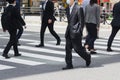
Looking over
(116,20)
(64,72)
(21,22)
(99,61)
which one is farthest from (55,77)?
(116,20)

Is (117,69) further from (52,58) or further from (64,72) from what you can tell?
(52,58)

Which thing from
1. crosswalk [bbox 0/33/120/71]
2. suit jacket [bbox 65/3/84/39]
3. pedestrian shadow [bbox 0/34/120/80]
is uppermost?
suit jacket [bbox 65/3/84/39]

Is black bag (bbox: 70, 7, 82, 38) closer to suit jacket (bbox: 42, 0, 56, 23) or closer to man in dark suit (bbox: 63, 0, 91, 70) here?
man in dark suit (bbox: 63, 0, 91, 70)

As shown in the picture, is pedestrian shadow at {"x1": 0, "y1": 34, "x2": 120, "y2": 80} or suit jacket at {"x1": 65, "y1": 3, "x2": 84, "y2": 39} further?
suit jacket at {"x1": 65, "y1": 3, "x2": 84, "y2": 39}

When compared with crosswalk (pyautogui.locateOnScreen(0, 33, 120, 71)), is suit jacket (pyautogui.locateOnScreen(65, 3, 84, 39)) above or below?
above

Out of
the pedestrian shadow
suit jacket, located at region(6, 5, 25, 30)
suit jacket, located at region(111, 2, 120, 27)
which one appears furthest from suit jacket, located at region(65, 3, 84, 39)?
suit jacket, located at region(111, 2, 120, 27)

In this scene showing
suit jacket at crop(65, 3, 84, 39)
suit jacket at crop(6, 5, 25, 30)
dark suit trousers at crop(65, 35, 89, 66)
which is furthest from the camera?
suit jacket at crop(6, 5, 25, 30)

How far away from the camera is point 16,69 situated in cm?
1118

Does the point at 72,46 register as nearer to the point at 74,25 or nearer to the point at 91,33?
the point at 74,25

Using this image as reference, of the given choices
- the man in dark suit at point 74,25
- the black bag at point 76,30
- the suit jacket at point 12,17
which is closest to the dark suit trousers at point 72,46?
the man in dark suit at point 74,25

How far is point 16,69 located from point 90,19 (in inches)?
146

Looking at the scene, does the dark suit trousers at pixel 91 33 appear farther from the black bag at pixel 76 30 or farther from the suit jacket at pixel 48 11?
the black bag at pixel 76 30

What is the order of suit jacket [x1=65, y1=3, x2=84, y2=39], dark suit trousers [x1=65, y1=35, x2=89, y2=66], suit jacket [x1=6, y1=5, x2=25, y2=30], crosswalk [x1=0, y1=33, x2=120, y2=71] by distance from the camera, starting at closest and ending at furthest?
suit jacket [x1=65, y1=3, x2=84, y2=39]
dark suit trousers [x1=65, y1=35, x2=89, y2=66]
crosswalk [x1=0, y1=33, x2=120, y2=71]
suit jacket [x1=6, y1=5, x2=25, y2=30]

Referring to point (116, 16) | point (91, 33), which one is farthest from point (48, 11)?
point (116, 16)
